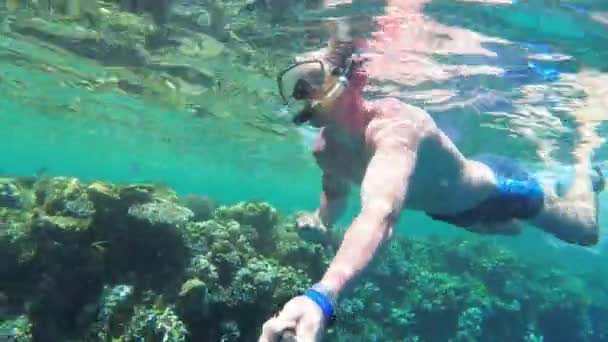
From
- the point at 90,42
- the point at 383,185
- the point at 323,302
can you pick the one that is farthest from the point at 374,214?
the point at 90,42

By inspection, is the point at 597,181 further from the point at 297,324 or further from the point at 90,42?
the point at 90,42

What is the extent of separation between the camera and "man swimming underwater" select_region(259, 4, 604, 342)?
261cm

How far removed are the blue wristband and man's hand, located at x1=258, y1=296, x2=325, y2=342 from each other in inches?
1.3

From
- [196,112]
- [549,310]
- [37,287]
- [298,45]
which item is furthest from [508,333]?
[196,112]

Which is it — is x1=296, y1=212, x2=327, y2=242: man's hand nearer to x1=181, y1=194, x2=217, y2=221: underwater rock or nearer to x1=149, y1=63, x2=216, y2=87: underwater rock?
x1=181, y1=194, x2=217, y2=221: underwater rock

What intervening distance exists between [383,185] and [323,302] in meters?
1.06

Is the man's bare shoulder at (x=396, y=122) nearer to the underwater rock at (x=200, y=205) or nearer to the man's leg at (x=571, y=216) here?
the man's leg at (x=571, y=216)

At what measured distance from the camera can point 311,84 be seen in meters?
4.71

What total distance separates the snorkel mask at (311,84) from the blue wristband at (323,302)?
8.15ft

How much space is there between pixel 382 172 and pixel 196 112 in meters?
21.6

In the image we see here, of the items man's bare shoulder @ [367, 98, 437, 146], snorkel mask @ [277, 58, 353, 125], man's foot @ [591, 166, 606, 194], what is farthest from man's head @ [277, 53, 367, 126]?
man's foot @ [591, 166, 606, 194]

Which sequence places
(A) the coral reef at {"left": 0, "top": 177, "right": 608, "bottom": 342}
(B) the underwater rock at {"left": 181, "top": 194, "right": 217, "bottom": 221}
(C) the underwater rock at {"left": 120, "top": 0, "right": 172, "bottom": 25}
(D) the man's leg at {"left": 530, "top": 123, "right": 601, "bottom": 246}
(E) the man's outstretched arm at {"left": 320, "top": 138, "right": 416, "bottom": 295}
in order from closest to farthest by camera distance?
1. (E) the man's outstretched arm at {"left": 320, "top": 138, "right": 416, "bottom": 295}
2. (A) the coral reef at {"left": 0, "top": 177, "right": 608, "bottom": 342}
3. (D) the man's leg at {"left": 530, "top": 123, "right": 601, "bottom": 246}
4. (C) the underwater rock at {"left": 120, "top": 0, "right": 172, "bottom": 25}
5. (B) the underwater rock at {"left": 181, "top": 194, "right": 217, "bottom": 221}

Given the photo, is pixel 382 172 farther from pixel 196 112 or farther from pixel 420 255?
pixel 196 112

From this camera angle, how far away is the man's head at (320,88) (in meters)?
4.61
